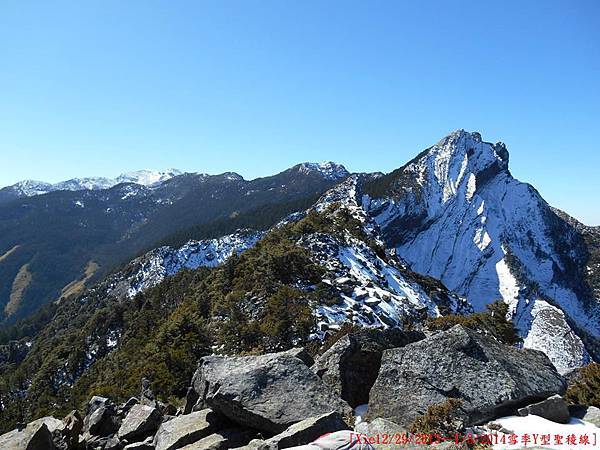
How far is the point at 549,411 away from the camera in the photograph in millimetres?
10742

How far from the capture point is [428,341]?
12.4 metres

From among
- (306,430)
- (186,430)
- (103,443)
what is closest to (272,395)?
(306,430)

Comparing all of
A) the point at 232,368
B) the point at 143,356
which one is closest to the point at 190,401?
the point at 232,368

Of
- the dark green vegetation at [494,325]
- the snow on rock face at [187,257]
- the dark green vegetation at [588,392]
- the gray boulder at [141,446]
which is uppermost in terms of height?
the snow on rock face at [187,257]

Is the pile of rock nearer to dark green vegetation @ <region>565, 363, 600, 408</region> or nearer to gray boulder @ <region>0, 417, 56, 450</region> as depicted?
gray boulder @ <region>0, 417, 56, 450</region>

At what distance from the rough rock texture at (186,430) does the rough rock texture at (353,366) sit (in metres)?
3.56

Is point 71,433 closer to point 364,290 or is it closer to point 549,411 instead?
point 549,411

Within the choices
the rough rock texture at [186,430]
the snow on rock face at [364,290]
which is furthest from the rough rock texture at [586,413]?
the snow on rock face at [364,290]

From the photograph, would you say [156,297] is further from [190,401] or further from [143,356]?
[190,401]

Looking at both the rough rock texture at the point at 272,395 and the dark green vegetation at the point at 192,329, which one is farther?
the dark green vegetation at the point at 192,329

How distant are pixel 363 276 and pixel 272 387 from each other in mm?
39588

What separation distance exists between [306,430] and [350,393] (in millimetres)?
4083

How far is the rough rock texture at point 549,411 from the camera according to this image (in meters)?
10.7

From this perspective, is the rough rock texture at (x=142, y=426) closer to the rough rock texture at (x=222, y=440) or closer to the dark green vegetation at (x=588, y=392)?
the rough rock texture at (x=222, y=440)
